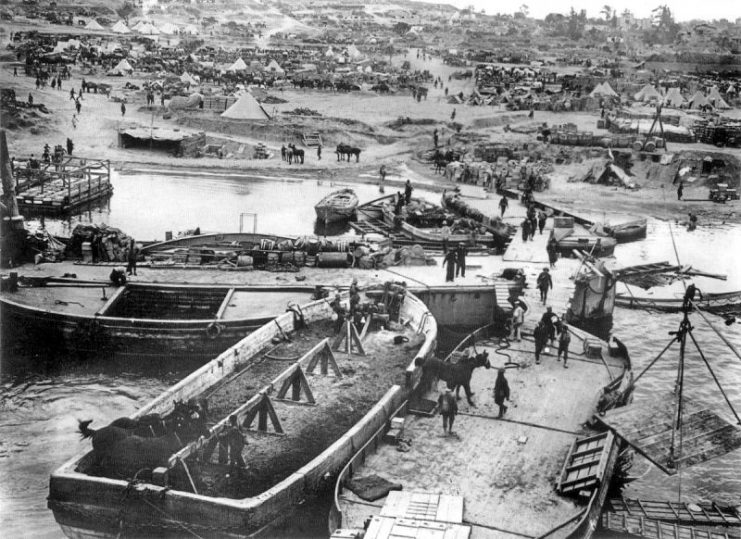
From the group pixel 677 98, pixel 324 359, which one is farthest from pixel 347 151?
pixel 677 98

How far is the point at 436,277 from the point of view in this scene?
26.5 meters

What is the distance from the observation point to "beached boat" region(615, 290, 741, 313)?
28125 mm

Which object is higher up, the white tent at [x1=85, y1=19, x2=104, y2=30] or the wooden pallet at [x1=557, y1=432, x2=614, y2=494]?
the white tent at [x1=85, y1=19, x2=104, y2=30]

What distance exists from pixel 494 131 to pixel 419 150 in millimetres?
8300

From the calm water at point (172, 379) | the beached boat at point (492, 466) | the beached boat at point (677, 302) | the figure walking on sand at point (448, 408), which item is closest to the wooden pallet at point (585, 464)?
the beached boat at point (492, 466)

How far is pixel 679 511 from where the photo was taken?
15133 mm

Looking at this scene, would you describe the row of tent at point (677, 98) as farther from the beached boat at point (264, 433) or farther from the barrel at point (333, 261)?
the beached boat at point (264, 433)

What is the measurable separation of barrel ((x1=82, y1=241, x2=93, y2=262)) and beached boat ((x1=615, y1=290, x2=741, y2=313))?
19385mm

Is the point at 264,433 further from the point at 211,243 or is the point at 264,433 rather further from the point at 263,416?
the point at 211,243

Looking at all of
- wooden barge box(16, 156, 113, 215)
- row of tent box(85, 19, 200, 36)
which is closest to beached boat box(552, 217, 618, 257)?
wooden barge box(16, 156, 113, 215)

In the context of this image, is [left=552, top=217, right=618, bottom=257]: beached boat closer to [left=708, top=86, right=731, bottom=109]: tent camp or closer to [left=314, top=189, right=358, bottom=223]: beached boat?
[left=314, top=189, right=358, bottom=223]: beached boat

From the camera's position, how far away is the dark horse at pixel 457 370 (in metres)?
16.8

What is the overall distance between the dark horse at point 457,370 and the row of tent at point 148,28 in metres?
106

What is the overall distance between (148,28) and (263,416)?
114808mm
